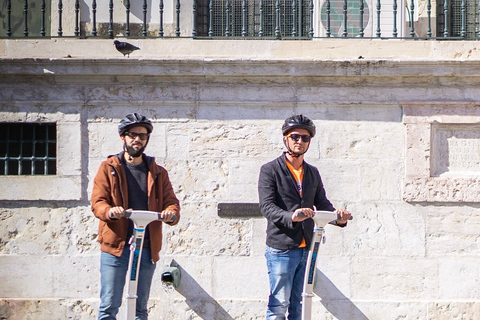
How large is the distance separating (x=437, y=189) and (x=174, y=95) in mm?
2560

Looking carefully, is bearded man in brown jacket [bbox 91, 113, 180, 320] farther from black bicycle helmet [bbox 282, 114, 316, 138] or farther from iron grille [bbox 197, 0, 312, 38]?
iron grille [bbox 197, 0, 312, 38]

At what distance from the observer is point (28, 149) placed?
751 centimetres

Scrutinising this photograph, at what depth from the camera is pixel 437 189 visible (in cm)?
A: 721

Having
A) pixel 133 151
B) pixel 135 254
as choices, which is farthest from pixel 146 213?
pixel 133 151

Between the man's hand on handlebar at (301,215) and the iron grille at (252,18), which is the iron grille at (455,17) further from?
the man's hand on handlebar at (301,215)

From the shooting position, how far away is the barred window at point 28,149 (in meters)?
7.46

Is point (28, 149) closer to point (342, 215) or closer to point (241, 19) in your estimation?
point (241, 19)

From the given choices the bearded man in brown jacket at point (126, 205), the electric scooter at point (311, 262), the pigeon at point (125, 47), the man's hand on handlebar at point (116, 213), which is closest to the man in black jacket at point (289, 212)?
the electric scooter at point (311, 262)

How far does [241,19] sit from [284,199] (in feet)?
9.84

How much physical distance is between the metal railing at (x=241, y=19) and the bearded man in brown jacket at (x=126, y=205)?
7.01ft

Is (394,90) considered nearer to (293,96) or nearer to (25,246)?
(293,96)

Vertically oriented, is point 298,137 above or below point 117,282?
above

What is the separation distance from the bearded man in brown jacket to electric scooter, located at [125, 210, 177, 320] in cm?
17

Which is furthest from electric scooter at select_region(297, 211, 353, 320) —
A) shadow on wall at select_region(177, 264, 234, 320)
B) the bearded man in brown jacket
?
shadow on wall at select_region(177, 264, 234, 320)
